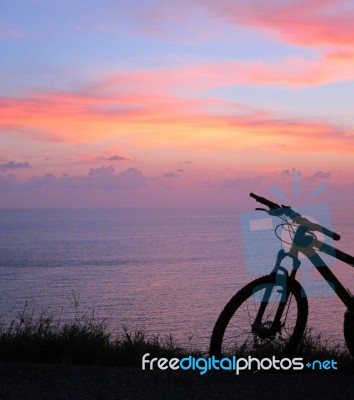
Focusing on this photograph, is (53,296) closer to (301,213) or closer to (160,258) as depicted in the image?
(160,258)

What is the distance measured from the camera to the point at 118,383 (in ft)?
18.7

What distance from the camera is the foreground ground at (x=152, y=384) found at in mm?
5414

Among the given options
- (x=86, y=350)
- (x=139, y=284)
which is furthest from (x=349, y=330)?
(x=139, y=284)

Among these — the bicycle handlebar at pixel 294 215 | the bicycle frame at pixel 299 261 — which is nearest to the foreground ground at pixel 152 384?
the bicycle frame at pixel 299 261

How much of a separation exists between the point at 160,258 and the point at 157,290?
47.3 meters

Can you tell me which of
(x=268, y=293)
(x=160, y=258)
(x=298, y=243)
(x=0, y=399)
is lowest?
(x=160, y=258)

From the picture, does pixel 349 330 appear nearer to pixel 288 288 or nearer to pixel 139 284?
pixel 288 288

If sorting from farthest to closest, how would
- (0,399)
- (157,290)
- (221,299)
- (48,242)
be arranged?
(48,242) < (157,290) < (221,299) < (0,399)

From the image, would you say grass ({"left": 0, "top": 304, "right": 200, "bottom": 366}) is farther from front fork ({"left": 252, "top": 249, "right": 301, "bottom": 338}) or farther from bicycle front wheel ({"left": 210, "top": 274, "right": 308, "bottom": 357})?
front fork ({"left": 252, "top": 249, "right": 301, "bottom": 338})

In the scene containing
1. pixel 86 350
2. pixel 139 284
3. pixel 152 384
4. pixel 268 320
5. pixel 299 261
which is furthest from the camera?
pixel 139 284

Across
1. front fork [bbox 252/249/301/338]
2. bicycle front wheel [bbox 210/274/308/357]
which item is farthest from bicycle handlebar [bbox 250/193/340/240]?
bicycle front wheel [bbox 210/274/308/357]

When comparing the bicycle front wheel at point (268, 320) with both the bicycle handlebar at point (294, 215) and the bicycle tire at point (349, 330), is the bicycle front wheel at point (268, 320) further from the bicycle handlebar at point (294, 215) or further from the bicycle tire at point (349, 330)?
the bicycle handlebar at point (294, 215)

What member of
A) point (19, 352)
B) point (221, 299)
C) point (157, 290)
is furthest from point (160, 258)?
point (19, 352)

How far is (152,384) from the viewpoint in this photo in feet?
18.8
